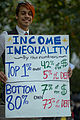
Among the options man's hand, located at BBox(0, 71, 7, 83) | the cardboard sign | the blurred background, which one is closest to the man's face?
the cardboard sign

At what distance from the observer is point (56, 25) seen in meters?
11.4

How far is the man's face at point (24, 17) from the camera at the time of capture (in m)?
4.00

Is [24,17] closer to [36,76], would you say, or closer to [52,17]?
[36,76]

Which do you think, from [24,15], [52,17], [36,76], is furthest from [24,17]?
[52,17]

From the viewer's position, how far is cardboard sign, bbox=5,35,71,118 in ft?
12.3

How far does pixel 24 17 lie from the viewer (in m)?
4.01

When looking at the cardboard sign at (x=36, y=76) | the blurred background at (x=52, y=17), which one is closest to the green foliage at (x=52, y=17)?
the blurred background at (x=52, y=17)

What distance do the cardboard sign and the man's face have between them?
197mm

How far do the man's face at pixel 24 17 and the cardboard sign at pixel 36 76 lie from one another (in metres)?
0.20

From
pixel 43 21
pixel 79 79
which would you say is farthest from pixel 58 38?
pixel 79 79

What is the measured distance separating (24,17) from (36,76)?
720mm

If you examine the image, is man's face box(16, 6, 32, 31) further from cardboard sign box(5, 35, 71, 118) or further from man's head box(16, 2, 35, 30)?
cardboard sign box(5, 35, 71, 118)

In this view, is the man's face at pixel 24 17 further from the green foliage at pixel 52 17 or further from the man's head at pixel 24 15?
the green foliage at pixel 52 17

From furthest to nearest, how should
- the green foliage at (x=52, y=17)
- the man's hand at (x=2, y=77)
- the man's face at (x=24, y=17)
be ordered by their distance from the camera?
the green foliage at (x=52, y=17), the man's face at (x=24, y=17), the man's hand at (x=2, y=77)
